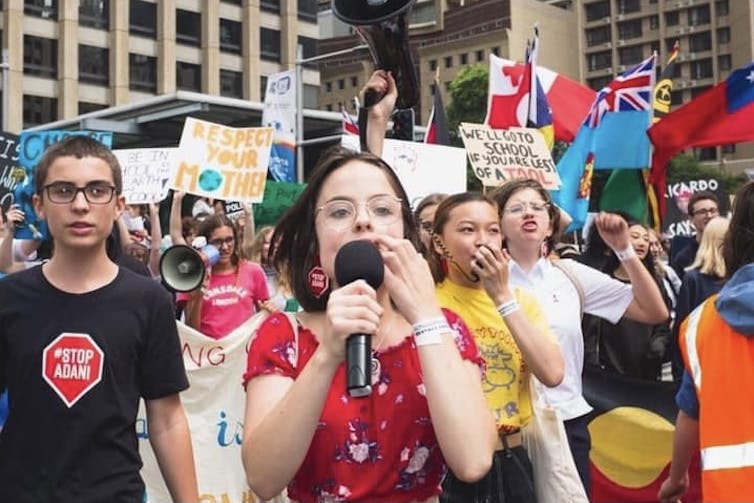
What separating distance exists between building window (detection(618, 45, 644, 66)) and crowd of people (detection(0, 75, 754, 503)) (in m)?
89.5

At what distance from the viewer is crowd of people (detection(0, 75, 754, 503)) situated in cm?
203

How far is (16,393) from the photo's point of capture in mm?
2701

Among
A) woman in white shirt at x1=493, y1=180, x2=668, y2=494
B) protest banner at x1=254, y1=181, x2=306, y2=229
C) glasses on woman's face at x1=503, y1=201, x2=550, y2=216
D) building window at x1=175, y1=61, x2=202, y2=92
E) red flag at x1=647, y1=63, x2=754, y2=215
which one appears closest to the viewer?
woman in white shirt at x1=493, y1=180, x2=668, y2=494

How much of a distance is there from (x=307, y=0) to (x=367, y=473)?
55.9m

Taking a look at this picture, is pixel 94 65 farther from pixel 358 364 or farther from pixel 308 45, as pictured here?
pixel 358 364

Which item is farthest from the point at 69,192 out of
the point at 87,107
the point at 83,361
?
the point at 87,107

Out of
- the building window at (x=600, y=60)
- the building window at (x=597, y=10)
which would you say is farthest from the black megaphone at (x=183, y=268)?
the building window at (x=597, y=10)

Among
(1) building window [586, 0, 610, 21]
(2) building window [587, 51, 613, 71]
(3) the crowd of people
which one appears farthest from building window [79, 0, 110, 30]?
(1) building window [586, 0, 610, 21]

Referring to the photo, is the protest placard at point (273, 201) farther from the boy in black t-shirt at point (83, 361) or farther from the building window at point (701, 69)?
the building window at point (701, 69)

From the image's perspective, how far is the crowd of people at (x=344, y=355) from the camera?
203cm

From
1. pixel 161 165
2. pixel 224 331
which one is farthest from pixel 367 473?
pixel 161 165

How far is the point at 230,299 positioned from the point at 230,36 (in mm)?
49676

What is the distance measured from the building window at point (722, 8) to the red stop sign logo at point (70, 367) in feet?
296

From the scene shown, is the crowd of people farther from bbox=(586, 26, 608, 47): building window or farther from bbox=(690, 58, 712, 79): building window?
bbox=(586, 26, 608, 47): building window
